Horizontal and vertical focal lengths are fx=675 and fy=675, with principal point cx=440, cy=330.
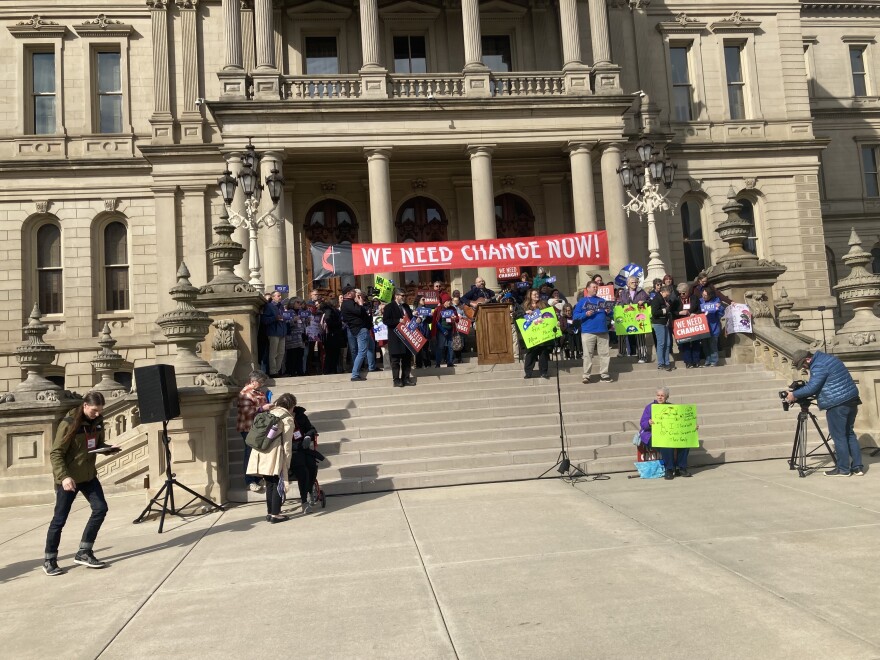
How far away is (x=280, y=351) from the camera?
14.0 metres

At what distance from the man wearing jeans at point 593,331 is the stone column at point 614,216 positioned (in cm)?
956

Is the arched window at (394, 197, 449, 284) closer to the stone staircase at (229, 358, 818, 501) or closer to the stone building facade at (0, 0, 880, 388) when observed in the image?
the stone building facade at (0, 0, 880, 388)

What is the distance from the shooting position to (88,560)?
6641 millimetres

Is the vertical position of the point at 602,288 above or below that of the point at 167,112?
below

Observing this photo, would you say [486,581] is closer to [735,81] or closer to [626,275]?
[626,275]

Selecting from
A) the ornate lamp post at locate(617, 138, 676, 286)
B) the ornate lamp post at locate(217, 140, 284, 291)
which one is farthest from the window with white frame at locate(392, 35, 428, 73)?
the ornate lamp post at locate(617, 138, 676, 286)

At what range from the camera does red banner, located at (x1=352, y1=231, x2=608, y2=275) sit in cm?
1692

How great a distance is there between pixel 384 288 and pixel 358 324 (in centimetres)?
184

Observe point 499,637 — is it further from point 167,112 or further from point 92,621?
point 167,112

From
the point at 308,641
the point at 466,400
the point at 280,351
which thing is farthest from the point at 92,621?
the point at 280,351

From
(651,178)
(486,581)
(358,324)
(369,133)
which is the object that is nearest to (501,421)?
(358,324)

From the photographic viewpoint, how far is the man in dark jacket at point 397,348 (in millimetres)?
12797

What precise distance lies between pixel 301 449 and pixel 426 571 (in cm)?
347

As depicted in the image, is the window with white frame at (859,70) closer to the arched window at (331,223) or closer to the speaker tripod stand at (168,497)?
the arched window at (331,223)
